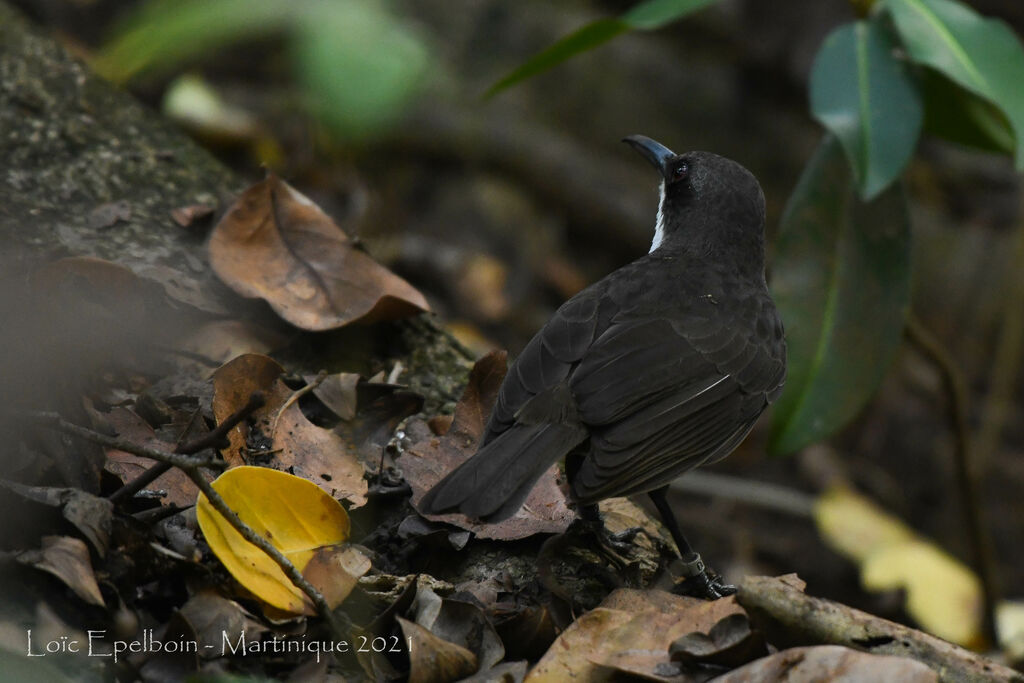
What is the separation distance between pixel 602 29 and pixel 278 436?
7.13 ft

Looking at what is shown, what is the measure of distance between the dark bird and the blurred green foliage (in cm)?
106

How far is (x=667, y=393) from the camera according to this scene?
3.21 meters

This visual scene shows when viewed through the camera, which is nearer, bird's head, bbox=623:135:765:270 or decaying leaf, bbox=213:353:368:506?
decaying leaf, bbox=213:353:368:506

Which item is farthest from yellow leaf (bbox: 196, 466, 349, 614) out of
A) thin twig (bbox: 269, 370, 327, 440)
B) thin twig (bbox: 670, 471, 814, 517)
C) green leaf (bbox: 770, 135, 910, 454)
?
thin twig (bbox: 670, 471, 814, 517)

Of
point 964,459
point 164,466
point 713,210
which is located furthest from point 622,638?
point 964,459

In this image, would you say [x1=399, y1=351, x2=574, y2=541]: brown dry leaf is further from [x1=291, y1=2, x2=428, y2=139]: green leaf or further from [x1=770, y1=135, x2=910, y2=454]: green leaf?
[x1=770, y1=135, x2=910, y2=454]: green leaf

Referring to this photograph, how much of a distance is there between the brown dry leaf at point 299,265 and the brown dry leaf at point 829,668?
1.76m

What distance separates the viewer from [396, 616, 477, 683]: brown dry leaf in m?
2.32

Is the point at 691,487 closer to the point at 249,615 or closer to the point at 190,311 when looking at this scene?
the point at 190,311

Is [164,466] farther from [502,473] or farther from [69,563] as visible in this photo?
[502,473]

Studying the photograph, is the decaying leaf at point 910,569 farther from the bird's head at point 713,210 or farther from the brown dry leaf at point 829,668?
the brown dry leaf at point 829,668

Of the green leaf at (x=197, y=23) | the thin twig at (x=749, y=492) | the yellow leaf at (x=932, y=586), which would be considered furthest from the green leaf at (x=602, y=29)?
the yellow leaf at (x=932, y=586)

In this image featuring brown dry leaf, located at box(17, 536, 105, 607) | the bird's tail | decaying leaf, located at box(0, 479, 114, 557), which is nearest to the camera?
brown dry leaf, located at box(17, 536, 105, 607)

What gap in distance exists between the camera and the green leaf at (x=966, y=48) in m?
3.93
